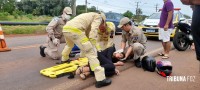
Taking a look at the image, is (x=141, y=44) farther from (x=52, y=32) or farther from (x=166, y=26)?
(x=52, y=32)

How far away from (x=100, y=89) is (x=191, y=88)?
145cm

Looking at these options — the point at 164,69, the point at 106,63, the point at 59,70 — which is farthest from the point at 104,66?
the point at 164,69

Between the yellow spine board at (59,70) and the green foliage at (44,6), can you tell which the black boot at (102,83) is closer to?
the yellow spine board at (59,70)

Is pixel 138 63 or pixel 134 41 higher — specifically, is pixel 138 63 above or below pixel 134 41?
below

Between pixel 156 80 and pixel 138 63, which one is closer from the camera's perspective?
pixel 156 80

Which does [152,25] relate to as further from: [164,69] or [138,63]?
[164,69]

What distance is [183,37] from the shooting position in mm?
8047

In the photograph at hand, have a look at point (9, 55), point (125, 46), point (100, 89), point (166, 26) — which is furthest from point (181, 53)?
point (9, 55)

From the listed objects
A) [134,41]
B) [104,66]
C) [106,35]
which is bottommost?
[104,66]

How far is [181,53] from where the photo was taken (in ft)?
24.7

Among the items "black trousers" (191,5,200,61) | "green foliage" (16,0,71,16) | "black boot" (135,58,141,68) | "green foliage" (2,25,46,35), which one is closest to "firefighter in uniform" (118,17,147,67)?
"black boot" (135,58,141,68)

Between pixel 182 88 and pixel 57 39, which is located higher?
pixel 57 39

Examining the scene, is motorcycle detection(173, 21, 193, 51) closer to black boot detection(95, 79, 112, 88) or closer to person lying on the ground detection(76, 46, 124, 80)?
person lying on the ground detection(76, 46, 124, 80)

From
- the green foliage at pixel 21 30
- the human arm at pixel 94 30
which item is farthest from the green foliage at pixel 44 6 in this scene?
the human arm at pixel 94 30
